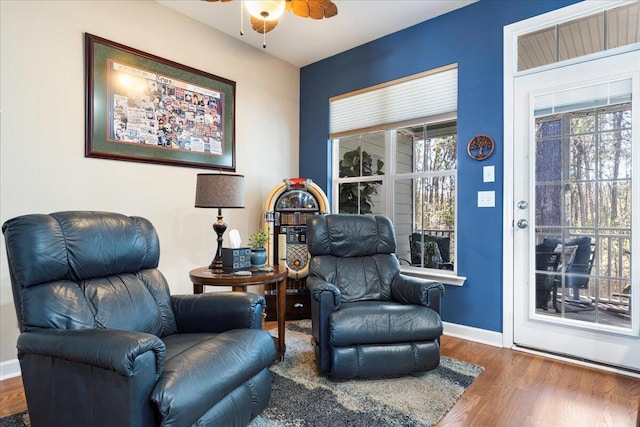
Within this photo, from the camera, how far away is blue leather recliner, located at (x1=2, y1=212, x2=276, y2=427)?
1.27 meters

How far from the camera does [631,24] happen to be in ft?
7.83

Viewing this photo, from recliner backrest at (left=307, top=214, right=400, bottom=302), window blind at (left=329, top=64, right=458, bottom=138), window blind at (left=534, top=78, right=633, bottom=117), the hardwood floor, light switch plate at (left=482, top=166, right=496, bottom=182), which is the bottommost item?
the hardwood floor

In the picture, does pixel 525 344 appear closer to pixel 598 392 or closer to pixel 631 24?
pixel 598 392

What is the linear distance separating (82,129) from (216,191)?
3.70ft

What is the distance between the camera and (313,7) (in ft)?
7.24

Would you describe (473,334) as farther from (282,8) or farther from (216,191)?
(282,8)

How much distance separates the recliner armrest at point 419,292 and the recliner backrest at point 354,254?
149mm

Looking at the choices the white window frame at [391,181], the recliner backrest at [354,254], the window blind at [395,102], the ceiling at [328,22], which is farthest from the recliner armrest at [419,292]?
the ceiling at [328,22]

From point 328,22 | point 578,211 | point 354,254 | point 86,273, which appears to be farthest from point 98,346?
point 328,22

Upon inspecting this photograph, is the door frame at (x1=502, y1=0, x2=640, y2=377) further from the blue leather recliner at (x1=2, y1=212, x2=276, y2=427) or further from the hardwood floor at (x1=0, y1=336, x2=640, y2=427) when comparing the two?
the blue leather recliner at (x1=2, y1=212, x2=276, y2=427)

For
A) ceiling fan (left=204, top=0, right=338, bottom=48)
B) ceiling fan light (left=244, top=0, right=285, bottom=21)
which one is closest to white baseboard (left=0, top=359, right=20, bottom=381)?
ceiling fan (left=204, top=0, right=338, bottom=48)

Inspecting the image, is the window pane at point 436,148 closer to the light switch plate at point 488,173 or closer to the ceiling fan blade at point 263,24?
the light switch plate at point 488,173

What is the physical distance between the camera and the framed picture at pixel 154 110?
2693 mm

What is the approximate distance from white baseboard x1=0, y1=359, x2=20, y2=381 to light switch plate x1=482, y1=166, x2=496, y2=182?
3.72 meters
